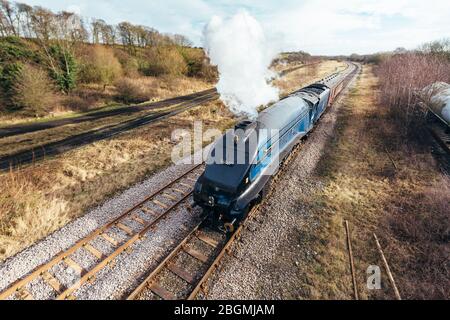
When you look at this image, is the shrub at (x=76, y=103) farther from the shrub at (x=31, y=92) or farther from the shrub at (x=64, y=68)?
the shrub at (x=31, y=92)

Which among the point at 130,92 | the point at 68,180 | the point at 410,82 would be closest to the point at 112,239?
the point at 68,180

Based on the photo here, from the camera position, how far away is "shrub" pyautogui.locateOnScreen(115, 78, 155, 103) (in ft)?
111

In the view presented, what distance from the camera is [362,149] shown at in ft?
55.9

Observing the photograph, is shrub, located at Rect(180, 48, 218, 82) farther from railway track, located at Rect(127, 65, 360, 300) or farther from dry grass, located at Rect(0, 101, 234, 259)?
railway track, located at Rect(127, 65, 360, 300)

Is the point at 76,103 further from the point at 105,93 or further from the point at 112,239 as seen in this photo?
the point at 112,239

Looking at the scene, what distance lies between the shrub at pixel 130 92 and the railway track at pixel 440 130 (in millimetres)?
33057

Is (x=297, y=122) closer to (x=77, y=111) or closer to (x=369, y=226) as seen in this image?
(x=369, y=226)

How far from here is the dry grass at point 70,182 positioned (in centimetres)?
947

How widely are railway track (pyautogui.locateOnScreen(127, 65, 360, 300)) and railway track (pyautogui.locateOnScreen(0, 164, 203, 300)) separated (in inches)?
66.6

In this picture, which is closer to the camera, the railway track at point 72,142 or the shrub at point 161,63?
the railway track at point 72,142

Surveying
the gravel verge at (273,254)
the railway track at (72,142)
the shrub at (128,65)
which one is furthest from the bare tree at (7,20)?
the gravel verge at (273,254)

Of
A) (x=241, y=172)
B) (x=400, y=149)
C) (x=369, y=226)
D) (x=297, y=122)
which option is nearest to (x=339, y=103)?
(x=400, y=149)

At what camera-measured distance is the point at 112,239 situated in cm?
908
